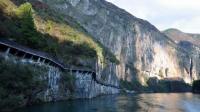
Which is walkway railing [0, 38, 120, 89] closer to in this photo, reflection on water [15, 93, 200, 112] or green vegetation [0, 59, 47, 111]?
green vegetation [0, 59, 47, 111]

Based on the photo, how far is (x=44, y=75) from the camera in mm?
79250

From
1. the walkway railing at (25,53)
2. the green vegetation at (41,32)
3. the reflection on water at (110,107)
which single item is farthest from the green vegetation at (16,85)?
the green vegetation at (41,32)

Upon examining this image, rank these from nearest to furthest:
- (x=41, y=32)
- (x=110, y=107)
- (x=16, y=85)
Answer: (x=16, y=85) < (x=110, y=107) < (x=41, y=32)

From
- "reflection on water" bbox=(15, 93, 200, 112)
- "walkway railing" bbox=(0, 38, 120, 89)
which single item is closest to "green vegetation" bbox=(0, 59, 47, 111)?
"reflection on water" bbox=(15, 93, 200, 112)

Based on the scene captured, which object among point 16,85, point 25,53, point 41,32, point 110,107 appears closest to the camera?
point 16,85

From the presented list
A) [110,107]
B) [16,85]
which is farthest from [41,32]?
[16,85]

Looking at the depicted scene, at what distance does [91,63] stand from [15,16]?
4118cm

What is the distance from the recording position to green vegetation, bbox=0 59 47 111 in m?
52.6

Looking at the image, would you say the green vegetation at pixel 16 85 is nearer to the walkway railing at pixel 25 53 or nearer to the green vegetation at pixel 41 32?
the walkway railing at pixel 25 53

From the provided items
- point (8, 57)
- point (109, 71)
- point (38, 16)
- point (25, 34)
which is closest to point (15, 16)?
point (25, 34)

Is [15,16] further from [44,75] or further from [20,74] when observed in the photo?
[20,74]

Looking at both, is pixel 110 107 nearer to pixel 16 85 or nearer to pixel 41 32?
pixel 16 85

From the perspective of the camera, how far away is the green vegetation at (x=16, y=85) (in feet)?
173

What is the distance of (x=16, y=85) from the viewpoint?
190ft
